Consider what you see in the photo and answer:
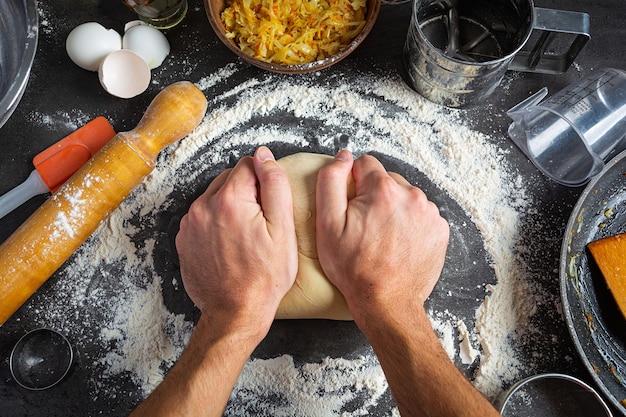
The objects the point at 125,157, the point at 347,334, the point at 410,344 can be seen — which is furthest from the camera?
the point at 347,334

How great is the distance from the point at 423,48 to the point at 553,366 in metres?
0.89

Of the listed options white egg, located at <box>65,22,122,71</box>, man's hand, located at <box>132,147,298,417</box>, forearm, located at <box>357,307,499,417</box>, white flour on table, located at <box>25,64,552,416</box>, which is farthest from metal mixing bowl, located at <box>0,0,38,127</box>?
forearm, located at <box>357,307,499,417</box>

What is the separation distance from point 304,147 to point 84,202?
0.60 meters

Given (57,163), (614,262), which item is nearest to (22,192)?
(57,163)

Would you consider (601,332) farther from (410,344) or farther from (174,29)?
(174,29)

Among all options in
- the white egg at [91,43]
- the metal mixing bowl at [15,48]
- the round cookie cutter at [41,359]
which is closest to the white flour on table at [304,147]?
the round cookie cutter at [41,359]

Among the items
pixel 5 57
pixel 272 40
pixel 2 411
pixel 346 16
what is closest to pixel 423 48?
pixel 346 16

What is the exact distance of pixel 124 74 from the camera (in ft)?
4.87

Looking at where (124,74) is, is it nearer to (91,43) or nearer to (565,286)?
(91,43)

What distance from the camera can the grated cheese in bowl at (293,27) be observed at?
144 centimetres

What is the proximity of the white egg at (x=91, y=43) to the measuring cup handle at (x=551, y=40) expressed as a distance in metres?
1.09

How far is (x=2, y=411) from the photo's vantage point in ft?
4.61

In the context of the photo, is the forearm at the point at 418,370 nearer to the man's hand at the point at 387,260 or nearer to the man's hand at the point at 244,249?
the man's hand at the point at 387,260

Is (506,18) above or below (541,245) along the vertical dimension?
above
